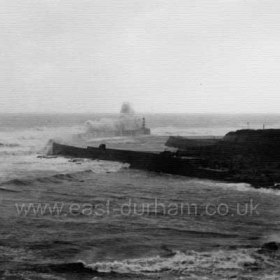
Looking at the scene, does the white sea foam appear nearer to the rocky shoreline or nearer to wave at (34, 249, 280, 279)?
wave at (34, 249, 280, 279)

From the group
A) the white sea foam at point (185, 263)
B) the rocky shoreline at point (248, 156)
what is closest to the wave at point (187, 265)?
the white sea foam at point (185, 263)

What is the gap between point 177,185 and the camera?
22516mm

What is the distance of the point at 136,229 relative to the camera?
13.6 metres

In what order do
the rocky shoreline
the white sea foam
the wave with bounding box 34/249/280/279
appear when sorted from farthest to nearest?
1. the rocky shoreline
2. the white sea foam
3. the wave with bounding box 34/249/280/279

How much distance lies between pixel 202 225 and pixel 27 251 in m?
5.75

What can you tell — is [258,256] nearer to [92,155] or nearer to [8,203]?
[8,203]

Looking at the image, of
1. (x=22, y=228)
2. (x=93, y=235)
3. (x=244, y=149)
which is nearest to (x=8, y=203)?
(x=22, y=228)

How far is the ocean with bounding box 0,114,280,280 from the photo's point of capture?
10.1m

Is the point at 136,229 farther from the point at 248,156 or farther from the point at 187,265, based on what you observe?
the point at 248,156

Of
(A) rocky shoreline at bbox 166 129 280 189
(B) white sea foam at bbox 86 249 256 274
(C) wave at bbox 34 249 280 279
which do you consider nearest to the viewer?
(C) wave at bbox 34 249 280 279

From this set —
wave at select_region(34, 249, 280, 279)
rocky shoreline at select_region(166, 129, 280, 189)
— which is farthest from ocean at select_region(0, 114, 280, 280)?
rocky shoreline at select_region(166, 129, 280, 189)

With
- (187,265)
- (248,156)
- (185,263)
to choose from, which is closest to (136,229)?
(185,263)

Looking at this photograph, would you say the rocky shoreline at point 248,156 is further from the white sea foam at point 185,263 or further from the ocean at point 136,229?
the white sea foam at point 185,263

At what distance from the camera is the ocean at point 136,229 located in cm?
1009
